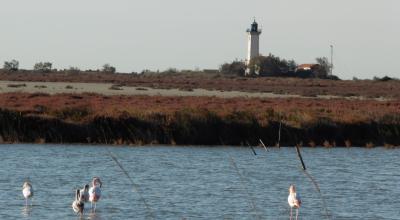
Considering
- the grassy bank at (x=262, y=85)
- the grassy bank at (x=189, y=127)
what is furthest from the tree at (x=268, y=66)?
the grassy bank at (x=189, y=127)

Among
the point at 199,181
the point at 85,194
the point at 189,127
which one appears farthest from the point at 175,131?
the point at 85,194

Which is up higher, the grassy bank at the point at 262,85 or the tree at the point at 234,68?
the tree at the point at 234,68

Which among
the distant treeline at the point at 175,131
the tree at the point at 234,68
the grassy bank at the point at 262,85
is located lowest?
the distant treeline at the point at 175,131

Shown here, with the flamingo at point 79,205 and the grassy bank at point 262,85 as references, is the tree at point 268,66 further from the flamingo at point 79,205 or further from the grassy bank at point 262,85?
the flamingo at point 79,205

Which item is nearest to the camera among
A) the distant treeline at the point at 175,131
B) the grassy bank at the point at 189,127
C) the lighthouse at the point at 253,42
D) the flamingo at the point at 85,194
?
the flamingo at the point at 85,194

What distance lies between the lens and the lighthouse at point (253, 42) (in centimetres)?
12450

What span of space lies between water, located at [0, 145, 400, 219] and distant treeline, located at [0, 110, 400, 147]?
3.43 ft

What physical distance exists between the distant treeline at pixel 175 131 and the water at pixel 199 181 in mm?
1045

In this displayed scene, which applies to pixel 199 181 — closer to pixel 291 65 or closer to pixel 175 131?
pixel 175 131

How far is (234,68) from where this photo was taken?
137750 mm

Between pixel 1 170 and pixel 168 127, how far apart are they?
10.6 m

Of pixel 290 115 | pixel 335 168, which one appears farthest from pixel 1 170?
pixel 290 115

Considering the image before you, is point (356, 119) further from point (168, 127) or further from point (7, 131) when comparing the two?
point (7, 131)

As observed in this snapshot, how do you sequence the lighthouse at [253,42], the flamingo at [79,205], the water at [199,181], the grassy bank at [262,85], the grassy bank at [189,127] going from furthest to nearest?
the lighthouse at [253,42], the grassy bank at [262,85], the grassy bank at [189,127], the water at [199,181], the flamingo at [79,205]
